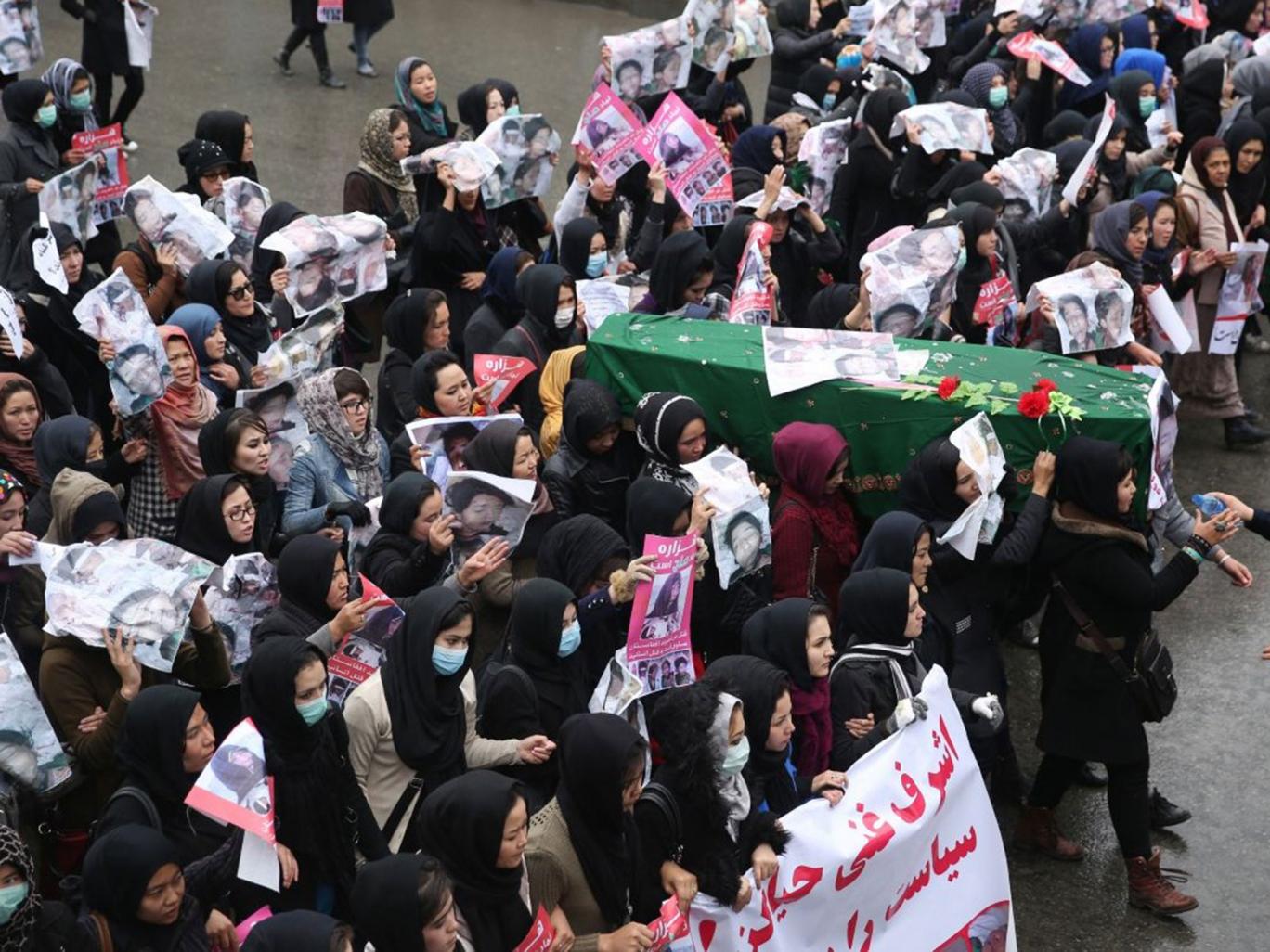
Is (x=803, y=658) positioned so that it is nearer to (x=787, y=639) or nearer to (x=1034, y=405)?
(x=787, y=639)

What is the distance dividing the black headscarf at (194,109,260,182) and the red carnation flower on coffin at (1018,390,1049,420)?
4.53 m

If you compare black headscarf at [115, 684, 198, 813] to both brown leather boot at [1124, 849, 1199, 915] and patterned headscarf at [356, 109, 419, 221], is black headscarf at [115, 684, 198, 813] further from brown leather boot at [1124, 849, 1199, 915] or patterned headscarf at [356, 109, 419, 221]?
patterned headscarf at [356, 109, 419, 221]

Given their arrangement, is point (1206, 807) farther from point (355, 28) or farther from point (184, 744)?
point (355, 28)

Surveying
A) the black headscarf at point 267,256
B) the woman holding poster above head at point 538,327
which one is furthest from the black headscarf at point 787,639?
the black headscarf at point 267,256

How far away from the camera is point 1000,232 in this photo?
8219 millimetres

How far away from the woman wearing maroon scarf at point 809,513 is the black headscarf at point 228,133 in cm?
401

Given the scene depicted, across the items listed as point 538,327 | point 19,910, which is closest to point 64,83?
point 538,327

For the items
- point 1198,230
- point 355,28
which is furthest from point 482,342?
point 355,28

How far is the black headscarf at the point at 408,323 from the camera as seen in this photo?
24.0ft

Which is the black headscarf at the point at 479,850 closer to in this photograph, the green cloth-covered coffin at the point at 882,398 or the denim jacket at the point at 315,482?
the denim jacket at the point at 315,482

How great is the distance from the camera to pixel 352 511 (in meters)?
6.38

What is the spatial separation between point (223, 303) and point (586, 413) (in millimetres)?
1835

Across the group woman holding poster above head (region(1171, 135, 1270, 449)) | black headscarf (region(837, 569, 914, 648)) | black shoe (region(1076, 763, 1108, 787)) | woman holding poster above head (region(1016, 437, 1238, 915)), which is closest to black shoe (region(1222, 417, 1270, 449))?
woman holding poster above head (region(1171, 135, 1270, 449))

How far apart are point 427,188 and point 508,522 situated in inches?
119
